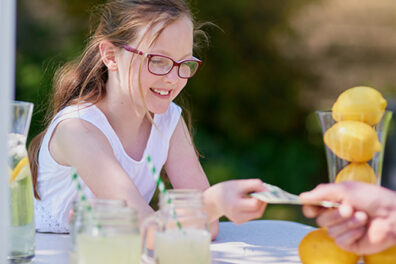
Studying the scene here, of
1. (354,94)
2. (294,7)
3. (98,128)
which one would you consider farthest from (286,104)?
(354,94)

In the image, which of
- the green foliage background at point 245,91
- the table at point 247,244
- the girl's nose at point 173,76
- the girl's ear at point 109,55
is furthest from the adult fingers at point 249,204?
the green foliage background at point 245,91

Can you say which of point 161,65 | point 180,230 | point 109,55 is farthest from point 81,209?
point 109,55

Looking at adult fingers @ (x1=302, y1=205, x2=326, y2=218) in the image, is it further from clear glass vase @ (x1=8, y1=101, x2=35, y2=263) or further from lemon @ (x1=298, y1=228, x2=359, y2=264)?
clear glass vase @ (x1=8, y1=101, x2=35, y2=263)

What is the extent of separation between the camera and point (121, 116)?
1.88 meters

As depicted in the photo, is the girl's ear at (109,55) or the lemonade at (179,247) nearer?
the lemonade at (179,247)

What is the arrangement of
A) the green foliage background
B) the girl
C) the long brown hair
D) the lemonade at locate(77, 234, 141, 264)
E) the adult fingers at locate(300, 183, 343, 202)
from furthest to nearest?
the green foliage background → the long brown hair → the girl → the adult fingers at locate(300, 183, 343, 202) → the lemonade at locate(77, 234, 141, 264)

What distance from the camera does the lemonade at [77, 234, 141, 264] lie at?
38.8 inches

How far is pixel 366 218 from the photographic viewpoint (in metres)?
1.09

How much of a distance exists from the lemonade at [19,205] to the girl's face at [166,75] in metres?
0.55

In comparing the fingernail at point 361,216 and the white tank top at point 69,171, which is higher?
the fingernail at point 361,216

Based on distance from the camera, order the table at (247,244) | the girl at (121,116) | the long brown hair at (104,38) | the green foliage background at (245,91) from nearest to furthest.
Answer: the table at (247,244) → the girl at (121,116) → the long brown hair at (104,38) → the green foliage background at (245,91)

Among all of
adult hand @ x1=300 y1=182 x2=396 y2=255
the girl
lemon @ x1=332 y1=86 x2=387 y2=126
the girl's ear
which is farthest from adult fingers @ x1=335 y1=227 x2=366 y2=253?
the girl's ear

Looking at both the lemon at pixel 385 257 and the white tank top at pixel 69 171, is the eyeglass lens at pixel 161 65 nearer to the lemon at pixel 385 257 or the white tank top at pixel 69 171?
the white tank top at pixel 69 171

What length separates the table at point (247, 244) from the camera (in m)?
1.33
